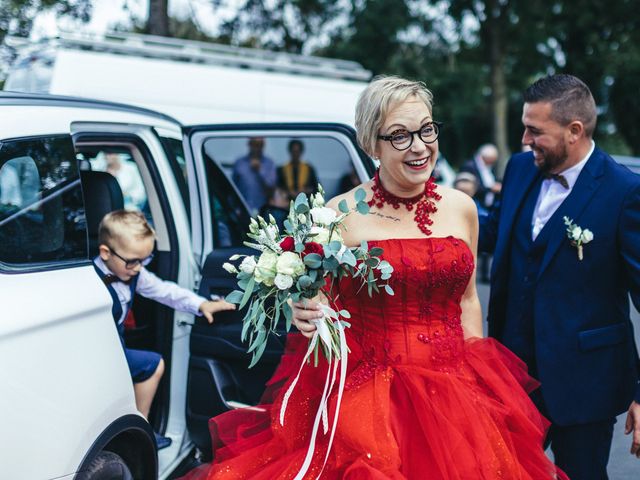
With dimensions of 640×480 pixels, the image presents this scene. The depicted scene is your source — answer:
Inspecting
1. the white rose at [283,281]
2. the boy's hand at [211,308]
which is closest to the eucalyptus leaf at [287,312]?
the white rose at [283,281]

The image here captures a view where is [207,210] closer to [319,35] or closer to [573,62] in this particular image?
[319,35]

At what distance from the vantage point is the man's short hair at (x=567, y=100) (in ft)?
9.44

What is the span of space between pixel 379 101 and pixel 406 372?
100cm

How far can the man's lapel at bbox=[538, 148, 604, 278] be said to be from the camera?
2839 millimetres

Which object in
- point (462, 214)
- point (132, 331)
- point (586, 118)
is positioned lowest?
point (132, 331)

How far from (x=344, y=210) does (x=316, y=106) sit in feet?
17.6

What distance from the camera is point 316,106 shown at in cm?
759

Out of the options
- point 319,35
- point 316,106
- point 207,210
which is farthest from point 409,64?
point 207,210

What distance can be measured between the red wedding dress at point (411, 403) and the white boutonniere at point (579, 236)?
42cm

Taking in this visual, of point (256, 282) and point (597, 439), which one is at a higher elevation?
point (256, 282)

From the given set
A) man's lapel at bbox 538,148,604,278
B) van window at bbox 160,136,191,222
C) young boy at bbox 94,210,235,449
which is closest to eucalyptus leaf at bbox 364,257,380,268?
man's lapel at bbox 538,148,604,278

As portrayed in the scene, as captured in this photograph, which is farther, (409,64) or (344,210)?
(409,64)

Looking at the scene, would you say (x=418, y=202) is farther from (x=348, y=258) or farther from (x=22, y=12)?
(x=22, y=12)

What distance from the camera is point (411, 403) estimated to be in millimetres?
2484
